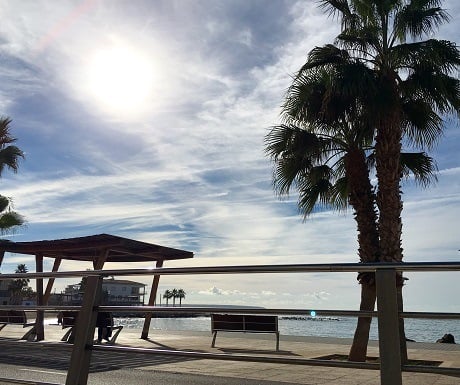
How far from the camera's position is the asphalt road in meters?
6.61

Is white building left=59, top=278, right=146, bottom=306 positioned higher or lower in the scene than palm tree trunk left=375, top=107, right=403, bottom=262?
lower

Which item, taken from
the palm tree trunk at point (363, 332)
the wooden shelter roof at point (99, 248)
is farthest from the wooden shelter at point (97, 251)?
the palm tree trunk at point (363, 332)

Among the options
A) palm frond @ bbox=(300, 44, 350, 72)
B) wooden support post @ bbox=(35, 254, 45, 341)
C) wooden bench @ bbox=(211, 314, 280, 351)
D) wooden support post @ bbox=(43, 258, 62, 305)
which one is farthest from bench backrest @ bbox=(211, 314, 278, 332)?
wooden support post @ bbox=(43, 258, 62, 305)

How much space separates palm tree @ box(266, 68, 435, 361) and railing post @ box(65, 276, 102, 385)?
25.6 feet

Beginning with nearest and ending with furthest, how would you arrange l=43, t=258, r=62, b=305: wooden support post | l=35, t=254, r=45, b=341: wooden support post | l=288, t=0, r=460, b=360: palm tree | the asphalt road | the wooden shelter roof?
the asphalt road → l=288, t=0, r=460, b=360: palm tree → the wooden shelter roof → l=35, t=254, r=45, b=341: wooden support post → l=43, t=258, r=62, b=305: wooden support post

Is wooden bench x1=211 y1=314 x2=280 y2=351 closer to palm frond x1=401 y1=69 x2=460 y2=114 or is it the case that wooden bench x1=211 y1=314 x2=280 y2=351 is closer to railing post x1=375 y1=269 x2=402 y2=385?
palm frond x1=401 y1=69 x2=460 y2=114

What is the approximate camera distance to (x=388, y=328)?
258 cm

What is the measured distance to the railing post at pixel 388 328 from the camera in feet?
8.28

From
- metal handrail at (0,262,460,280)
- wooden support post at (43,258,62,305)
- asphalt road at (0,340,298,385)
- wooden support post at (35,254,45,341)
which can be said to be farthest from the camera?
wooden support post at (43,258,62,305)

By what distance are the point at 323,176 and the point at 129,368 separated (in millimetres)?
6891

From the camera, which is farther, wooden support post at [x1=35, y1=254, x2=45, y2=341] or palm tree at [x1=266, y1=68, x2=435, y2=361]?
wooden support post at [x1=35, y1=254, x2=45, y2=341]

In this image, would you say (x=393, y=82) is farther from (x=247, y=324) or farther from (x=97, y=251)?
(x=97, y=251)

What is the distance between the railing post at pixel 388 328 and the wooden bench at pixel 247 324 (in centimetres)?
911

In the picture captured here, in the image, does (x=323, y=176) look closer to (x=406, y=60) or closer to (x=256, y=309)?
(x=406, y=60)
